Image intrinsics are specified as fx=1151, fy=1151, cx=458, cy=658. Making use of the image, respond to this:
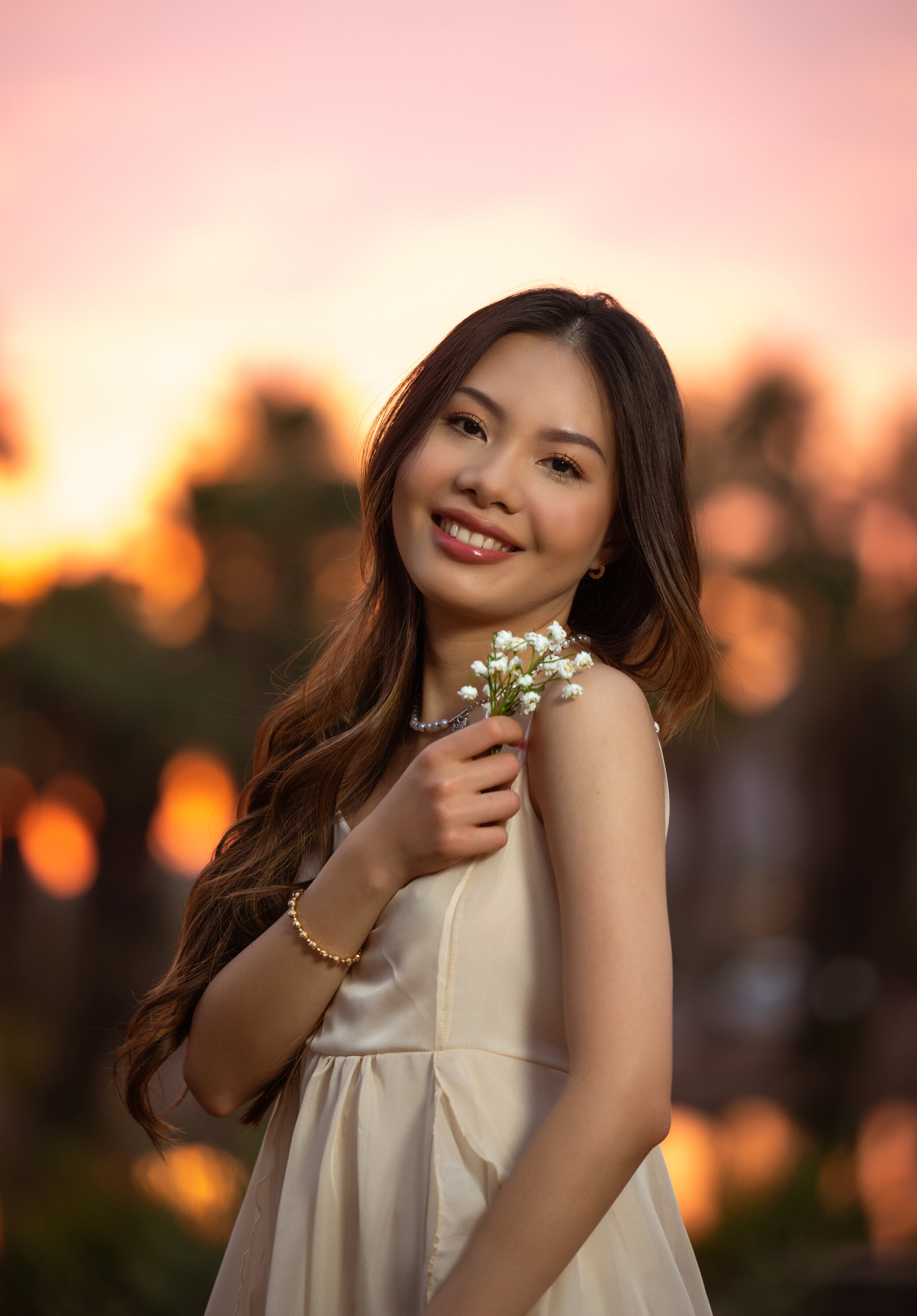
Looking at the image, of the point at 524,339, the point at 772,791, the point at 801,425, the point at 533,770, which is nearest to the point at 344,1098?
the point at 533,770

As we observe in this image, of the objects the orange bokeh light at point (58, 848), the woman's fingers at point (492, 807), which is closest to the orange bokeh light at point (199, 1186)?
the woman's fingers at point (492, 807)

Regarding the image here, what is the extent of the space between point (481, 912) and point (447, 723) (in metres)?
0.35

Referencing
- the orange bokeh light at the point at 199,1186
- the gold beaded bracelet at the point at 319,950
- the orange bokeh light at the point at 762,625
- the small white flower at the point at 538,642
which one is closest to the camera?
the small white flower at the point at 538,642

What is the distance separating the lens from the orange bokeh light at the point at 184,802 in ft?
38.7

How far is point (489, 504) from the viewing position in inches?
60.2

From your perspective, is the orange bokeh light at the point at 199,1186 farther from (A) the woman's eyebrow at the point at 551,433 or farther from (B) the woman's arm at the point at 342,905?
(A) the woman's eyebrow at the point at 551,433

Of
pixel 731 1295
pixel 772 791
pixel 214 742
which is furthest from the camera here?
pixel 772 791

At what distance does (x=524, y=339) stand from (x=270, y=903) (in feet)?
3.00

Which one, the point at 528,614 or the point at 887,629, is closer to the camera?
the point at 528,614

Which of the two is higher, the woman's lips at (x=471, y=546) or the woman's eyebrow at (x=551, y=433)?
the woman's eyebrow at (x=551, y=433)

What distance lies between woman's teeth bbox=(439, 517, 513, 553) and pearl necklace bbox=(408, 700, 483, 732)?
22 cm

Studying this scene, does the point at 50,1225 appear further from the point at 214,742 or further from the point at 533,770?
the point at 214,742

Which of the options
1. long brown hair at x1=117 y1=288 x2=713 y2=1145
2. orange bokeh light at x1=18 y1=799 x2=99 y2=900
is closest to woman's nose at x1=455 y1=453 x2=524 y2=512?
long brown hair at x1=117 y1=288 x2=713 y2=1145

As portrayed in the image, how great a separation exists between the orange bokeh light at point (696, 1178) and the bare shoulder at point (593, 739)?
1.63 m
